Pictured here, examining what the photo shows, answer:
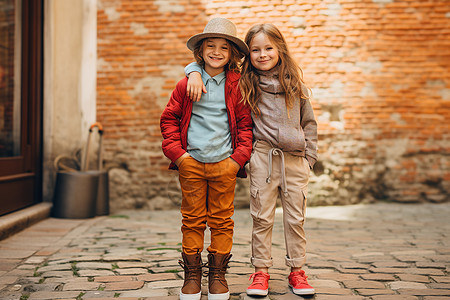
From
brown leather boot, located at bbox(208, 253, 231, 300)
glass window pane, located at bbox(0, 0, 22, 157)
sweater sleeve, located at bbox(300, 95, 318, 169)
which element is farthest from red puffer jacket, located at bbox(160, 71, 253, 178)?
glass window pane, located at bbox(0, 0, 22, 157)

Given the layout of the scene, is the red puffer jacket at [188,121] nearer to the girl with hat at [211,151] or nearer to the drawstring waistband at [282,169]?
the girl with hat at [211,151]

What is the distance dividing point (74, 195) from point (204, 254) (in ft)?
8.19

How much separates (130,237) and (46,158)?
2.15 meters

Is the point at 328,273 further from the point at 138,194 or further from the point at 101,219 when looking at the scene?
the point at 138,194

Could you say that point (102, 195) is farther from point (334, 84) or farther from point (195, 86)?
point (195, 86)

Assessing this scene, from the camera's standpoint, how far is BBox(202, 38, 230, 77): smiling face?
9.21 feet

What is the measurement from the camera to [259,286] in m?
2.76

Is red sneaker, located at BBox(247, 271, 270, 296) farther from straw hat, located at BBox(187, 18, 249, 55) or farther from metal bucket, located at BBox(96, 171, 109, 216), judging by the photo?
metal bucket, located at BBox(96, 171, 109, 216)

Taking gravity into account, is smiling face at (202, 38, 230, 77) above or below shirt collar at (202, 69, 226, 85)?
above

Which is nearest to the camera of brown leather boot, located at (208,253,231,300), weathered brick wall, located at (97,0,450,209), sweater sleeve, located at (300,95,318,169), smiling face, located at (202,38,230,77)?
brown leather boot, located at (208,253,231,300)

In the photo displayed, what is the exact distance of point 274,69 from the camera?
2.92m

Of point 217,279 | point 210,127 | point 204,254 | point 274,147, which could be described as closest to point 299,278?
point 217,279

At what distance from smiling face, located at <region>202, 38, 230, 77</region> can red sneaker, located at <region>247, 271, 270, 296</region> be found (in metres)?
1.24

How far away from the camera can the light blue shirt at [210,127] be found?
272 centimetres
